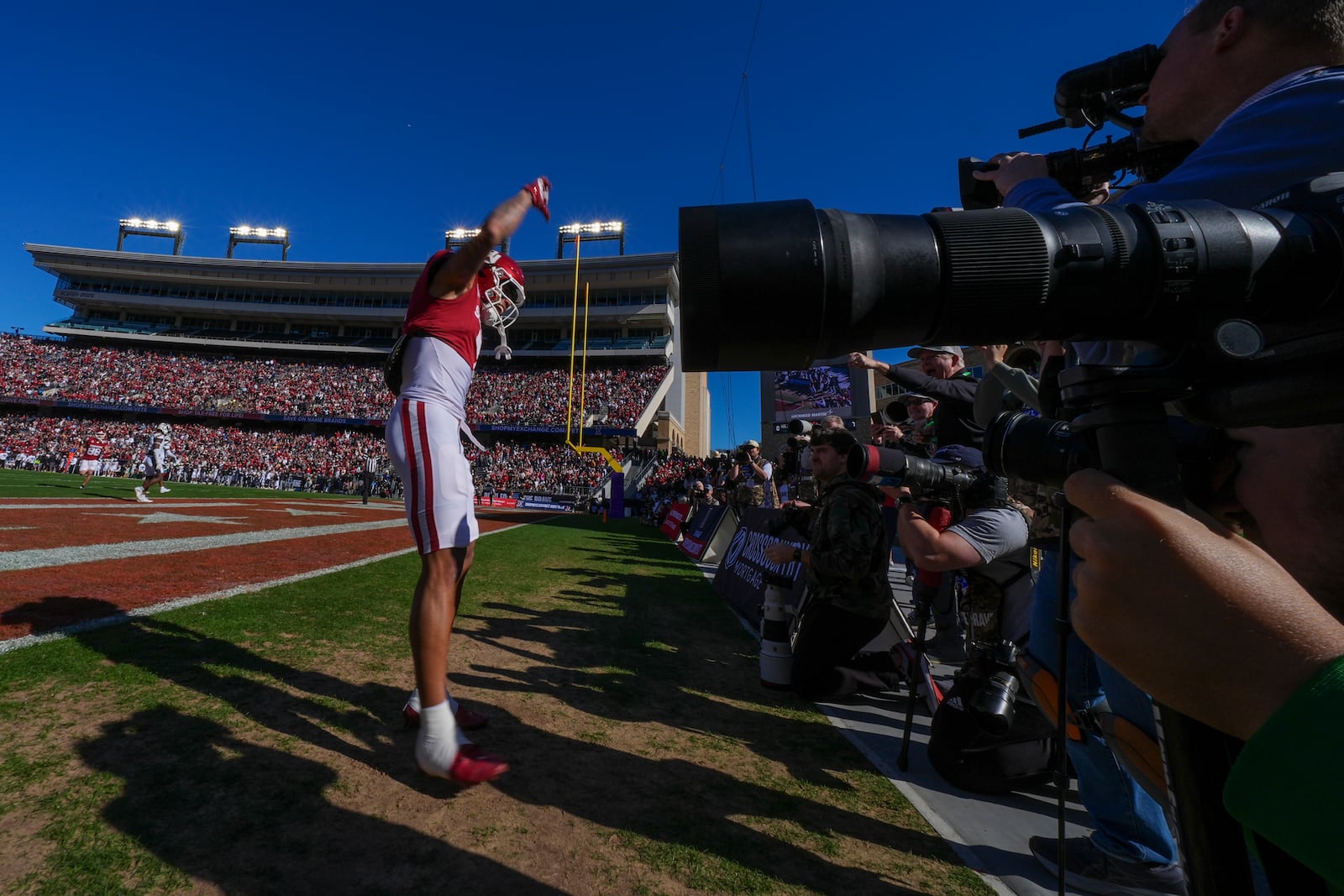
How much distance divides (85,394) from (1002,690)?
5351 cm

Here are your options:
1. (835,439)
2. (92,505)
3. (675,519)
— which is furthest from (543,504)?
(835,439)

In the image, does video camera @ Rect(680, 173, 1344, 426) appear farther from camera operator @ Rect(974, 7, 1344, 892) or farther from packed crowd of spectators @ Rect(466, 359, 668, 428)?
packed crowd of spectators @ Rect(466, 359, 668, 428)

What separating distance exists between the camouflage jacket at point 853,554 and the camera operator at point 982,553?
44 centimetres

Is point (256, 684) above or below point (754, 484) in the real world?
below

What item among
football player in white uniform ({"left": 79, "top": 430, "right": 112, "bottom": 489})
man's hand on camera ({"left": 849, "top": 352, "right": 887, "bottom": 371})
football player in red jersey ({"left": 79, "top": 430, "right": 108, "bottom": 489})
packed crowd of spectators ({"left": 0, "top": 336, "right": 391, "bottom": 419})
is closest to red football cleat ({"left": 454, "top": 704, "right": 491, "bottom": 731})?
man's hand on camera ({"left": 849, "top": 352, "right": 887, "bottom": 371})

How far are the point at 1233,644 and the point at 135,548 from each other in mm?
7517

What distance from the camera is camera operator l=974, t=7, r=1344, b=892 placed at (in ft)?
2.63

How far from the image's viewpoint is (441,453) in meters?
2.17

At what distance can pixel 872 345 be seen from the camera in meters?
0.77

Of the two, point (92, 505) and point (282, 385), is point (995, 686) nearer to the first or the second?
point (92, 505)

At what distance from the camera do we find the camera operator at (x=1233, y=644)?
43 centimetres

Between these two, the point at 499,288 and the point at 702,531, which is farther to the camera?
the point at 702,531

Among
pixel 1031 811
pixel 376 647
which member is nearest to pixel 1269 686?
pixel 1031 811

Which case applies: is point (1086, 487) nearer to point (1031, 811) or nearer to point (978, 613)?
point (1031, 811)
